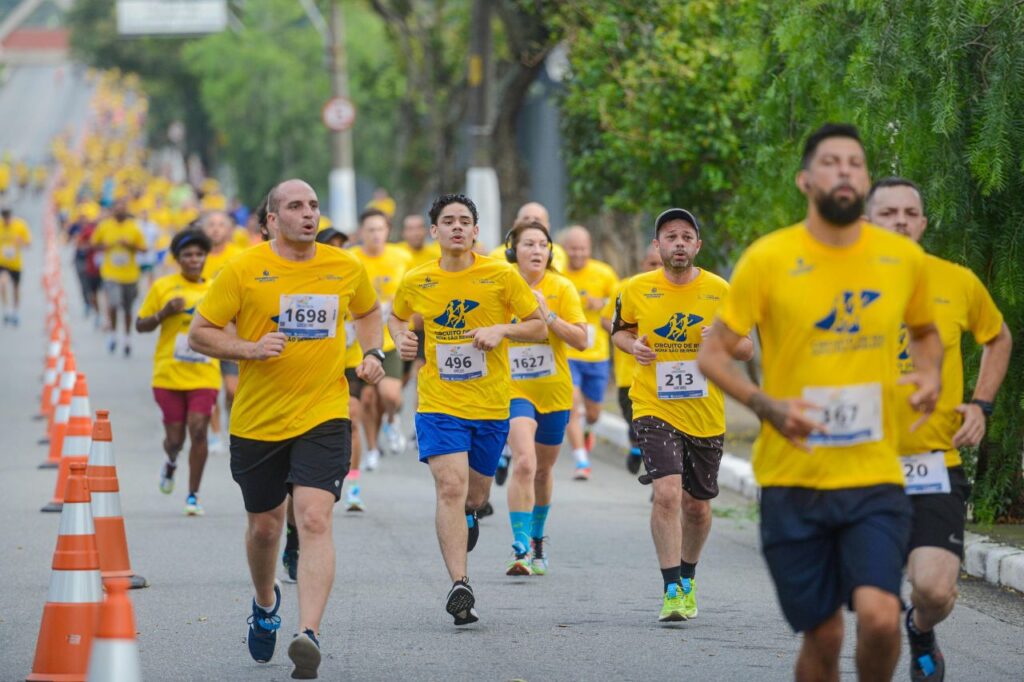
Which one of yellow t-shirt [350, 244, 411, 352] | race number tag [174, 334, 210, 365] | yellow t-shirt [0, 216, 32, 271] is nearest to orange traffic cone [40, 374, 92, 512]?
race number tag [174, 334, 210, 365]

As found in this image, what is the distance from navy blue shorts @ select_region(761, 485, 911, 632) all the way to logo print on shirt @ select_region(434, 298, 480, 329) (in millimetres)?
3748

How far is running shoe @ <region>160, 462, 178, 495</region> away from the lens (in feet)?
44.7

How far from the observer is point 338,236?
13.2 meters

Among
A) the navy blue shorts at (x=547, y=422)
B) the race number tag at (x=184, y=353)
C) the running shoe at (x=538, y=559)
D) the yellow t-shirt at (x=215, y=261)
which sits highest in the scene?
→ the yellow t-shirt at (x=215, y=261)

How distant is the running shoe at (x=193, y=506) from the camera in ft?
43.4

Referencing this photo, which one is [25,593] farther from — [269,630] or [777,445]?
[777,445]

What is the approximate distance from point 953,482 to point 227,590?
452cm

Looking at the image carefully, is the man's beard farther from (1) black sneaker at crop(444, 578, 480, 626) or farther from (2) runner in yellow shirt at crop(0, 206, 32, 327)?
(2) runner in yellow shirt at crop(0, 206, 32, 327)

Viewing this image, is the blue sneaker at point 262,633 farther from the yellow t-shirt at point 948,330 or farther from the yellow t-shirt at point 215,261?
the yellow t-shirt at point 215,261

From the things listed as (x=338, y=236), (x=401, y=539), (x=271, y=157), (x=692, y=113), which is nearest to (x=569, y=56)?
(x=692, y=113)

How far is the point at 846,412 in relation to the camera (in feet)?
19.4

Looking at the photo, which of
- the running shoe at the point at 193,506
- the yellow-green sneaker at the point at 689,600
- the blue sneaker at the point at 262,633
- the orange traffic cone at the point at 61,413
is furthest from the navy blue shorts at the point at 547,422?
the orange traffic cone at the point at 61,413

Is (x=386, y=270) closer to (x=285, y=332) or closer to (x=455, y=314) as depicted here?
(x=455, y=314)

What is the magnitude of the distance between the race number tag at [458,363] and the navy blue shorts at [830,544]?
12.2 ft
